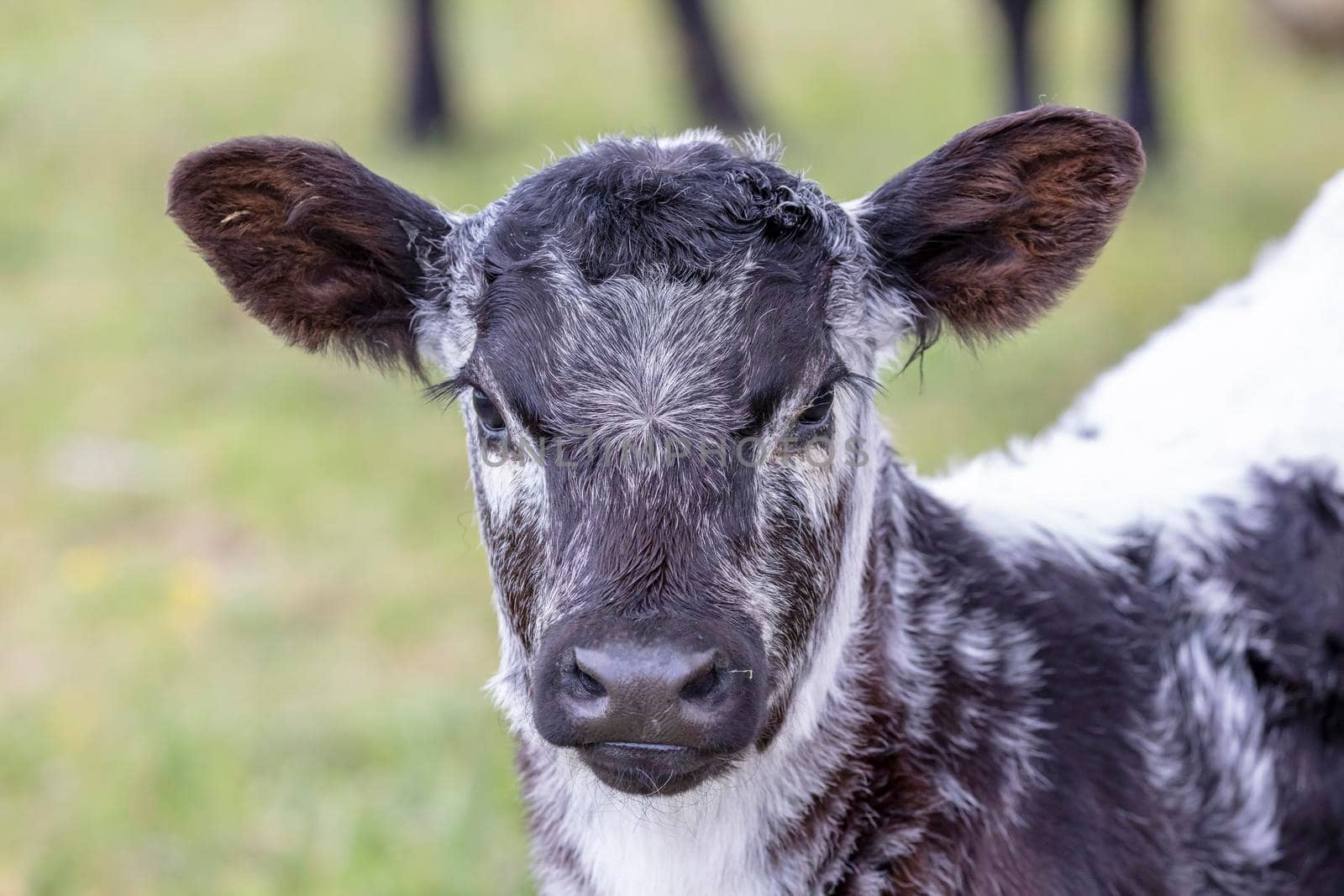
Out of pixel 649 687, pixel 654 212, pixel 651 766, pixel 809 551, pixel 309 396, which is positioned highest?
pixel 309 396

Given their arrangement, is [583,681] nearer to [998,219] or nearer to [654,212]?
[654,212]

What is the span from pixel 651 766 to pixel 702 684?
0.69 ft

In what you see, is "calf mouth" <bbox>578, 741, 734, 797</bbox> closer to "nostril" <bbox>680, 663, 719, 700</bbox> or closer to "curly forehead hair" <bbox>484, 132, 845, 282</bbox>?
"nostril" <bbox>680, 663, 719, 700</bbox>

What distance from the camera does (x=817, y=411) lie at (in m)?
3.12

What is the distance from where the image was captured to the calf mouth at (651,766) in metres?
2.71

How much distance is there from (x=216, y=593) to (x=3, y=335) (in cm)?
378

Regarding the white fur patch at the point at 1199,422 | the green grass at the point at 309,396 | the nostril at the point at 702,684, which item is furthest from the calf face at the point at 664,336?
the white fur patch at the point at 1199,422

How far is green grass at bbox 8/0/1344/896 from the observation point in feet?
17.3

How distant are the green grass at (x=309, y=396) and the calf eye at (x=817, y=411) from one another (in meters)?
0.53

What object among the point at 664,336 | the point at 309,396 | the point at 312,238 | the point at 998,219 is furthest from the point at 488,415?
the point at 309,396

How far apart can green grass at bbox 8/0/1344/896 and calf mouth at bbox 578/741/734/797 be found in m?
1.32

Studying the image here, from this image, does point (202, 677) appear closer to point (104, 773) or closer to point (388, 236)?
point (104, 773)

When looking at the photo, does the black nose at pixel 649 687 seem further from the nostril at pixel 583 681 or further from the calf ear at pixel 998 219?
the calf ear at pixel 998 219

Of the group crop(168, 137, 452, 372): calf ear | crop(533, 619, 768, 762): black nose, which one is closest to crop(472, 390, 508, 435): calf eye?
crop(168, 137, 452, 372): calf ear
